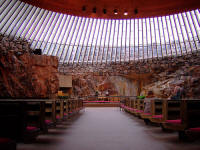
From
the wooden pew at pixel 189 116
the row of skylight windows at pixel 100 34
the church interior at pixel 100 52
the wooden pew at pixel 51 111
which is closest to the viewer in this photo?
the wooden pew at pixel 189 116

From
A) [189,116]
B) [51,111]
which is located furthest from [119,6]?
[189,116]

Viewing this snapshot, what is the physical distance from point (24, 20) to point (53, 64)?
4.77 m

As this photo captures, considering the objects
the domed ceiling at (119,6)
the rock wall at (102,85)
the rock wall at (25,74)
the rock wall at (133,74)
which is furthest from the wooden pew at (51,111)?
the rock wall at (102,85)

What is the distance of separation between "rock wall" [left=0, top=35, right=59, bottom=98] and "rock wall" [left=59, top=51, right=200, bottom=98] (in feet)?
16.2

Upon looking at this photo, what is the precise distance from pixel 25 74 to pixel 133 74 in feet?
35.5

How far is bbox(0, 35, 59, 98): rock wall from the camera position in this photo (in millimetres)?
11461

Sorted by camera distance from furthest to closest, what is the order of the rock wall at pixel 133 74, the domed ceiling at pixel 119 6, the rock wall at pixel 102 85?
the rock wall at pixel 102 85
the rock wall at pixel 133 74
the domed ceiling at pixel 119 6

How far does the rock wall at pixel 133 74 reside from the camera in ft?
60.2

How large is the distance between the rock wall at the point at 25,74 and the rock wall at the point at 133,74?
4937 mm

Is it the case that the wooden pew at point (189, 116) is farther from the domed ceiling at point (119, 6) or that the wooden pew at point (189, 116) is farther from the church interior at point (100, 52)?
the domed ceiling at point (119, 6)

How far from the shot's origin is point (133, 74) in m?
19.8

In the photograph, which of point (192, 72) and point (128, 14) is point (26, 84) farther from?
point (192, 72)

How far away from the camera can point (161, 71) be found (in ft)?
63.2

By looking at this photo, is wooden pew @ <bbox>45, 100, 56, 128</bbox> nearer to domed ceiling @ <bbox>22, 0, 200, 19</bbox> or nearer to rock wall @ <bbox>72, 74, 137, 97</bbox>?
domed ceiling @ <bbox>22, 0, 200, 19</bbox>
